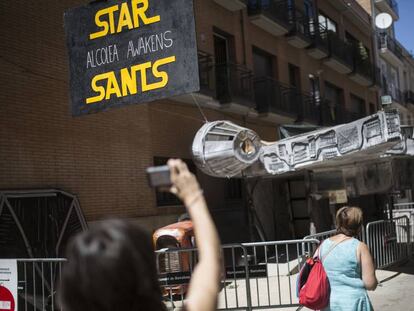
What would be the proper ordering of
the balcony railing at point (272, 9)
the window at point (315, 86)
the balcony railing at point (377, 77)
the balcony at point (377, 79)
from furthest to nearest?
the balcony railing at point (377, 77), the balcony at point (377, 79), the window at point (315, 86), the balcony railing at point (272, 9)

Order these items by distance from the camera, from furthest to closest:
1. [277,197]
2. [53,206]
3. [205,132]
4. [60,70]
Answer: [277,197] < [60,70] < [53,206] < [205,132]

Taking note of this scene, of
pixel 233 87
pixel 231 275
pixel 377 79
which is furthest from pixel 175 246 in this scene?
pixel 377 79

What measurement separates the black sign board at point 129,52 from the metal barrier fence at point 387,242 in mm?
5899

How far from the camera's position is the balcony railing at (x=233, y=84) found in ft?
48.5

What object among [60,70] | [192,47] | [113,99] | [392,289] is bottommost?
[392,289]

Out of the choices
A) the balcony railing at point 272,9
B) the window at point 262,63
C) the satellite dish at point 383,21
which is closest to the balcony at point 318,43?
the balcony railing at point 272,9

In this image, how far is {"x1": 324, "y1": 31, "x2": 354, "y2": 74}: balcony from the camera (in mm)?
22625

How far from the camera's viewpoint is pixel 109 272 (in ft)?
4.46

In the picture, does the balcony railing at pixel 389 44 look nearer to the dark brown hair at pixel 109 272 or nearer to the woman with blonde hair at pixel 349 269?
the woman with blonde hair at pixel 349 269

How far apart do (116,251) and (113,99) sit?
487 centimetres

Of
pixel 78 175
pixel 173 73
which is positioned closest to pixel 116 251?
pixel 173 73

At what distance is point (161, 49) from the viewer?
5922 millimetres

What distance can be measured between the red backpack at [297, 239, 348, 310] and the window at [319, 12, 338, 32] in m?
19.8

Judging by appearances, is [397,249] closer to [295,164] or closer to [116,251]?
[295,164]
